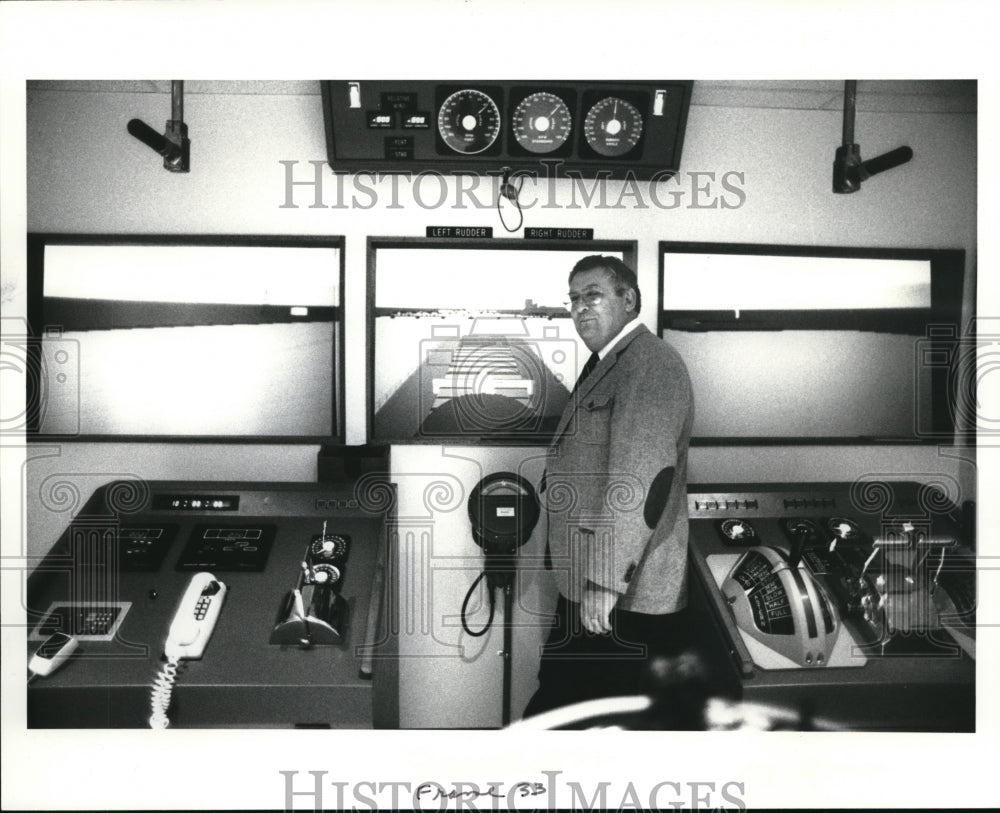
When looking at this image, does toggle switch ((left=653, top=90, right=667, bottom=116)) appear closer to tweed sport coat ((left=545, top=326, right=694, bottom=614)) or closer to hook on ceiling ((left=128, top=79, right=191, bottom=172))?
tweed sport coat ((left=545, top=326, right=694, bottom=614))

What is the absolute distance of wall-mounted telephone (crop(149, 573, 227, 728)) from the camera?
1488 mm

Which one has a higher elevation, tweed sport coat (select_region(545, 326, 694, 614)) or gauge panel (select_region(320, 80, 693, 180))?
gauge panel (select_region(320, 80, 693, 180))

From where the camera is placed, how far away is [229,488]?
1.87 metres

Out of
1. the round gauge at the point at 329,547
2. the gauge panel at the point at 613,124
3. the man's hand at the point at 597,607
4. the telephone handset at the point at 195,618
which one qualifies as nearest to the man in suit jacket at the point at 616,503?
the man's hand at the point at 597,607

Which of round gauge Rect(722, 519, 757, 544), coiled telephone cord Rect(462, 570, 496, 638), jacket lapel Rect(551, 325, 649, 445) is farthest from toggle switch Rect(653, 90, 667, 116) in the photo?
coiled telephone cord Rect(462, 570, 496, 638)

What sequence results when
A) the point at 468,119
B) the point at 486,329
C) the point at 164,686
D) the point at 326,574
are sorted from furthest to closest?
the point at 486,329, the point at 468,119, the point at 326,574, the point at 164,686

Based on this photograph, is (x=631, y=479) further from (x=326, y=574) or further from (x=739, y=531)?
(x=326, y=574)

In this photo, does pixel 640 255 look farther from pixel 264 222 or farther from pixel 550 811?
pixel 550 811

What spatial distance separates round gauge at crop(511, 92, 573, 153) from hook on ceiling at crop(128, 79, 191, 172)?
0.85 metres

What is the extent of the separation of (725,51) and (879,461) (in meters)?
1.15

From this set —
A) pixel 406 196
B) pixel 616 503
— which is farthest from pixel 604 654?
pixel 406 196

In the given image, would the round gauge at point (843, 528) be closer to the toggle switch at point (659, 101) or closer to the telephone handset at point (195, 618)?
the toggle switch at point (659, 101)

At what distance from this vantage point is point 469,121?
5.85 feet

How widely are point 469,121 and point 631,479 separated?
975 millimetres
